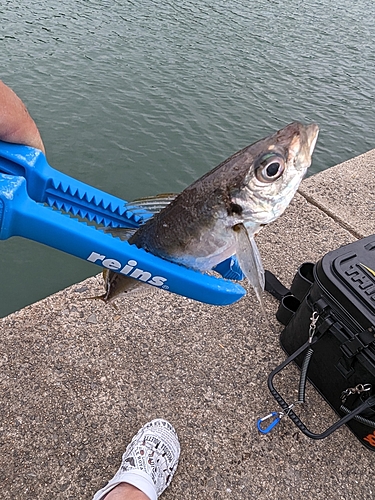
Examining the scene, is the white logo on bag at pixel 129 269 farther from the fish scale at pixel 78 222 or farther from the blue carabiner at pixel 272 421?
the blue carabiner at pixel 272 421

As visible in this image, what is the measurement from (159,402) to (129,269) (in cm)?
133

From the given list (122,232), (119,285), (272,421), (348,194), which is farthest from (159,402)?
(348,194)

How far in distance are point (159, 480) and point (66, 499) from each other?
48cm

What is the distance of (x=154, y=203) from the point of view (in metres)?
2.01

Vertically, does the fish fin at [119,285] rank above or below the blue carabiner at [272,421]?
above

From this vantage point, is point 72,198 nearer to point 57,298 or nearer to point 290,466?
point 57,298

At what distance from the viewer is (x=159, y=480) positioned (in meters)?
2.40

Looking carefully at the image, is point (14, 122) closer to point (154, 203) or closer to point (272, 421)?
point (154, 203)

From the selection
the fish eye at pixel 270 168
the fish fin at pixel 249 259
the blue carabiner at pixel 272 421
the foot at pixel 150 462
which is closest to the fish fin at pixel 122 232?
the fish fin at pixel 249 259

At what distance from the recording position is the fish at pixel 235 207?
67.9 inches

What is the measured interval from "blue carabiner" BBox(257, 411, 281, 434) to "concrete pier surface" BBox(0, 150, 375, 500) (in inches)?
1.3

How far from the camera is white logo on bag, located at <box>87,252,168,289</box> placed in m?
1.68

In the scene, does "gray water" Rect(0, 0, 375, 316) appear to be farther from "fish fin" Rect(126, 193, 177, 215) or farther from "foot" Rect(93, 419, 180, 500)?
"fish fin" Rect(126, 193, 177, 215)

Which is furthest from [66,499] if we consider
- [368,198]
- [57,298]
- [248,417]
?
[368,198]
